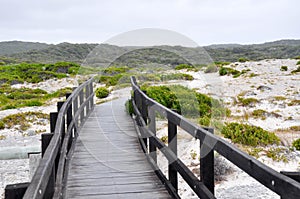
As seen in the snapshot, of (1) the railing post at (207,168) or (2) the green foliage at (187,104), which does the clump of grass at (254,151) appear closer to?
(2) the green foliage at (187,104)

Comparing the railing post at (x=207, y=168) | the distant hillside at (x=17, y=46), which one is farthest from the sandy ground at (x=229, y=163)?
the distant hillside at (x=17, y=46)

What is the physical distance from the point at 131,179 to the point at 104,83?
2494 cm

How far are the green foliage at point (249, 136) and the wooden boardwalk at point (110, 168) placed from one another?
2.56 m

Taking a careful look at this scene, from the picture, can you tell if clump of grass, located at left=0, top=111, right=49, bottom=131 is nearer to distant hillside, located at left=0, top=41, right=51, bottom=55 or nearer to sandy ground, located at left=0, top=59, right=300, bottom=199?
sandy ground, located at left=0, top=59, right=300, bottom=199

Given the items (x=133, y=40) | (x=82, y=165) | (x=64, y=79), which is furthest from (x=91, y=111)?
(x=64, y=79)

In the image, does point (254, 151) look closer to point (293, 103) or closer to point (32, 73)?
point (293, 103)

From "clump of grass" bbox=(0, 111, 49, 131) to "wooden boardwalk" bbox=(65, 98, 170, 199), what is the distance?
5576 millimetres

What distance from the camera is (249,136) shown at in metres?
8.58

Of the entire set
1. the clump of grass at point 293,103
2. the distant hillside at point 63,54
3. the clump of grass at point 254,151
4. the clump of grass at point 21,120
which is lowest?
the clump of grass at point 21,120

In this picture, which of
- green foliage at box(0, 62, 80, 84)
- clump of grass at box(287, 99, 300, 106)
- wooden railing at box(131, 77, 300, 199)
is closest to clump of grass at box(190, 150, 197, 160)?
wooden railing at box(131, 77, 300, 199)

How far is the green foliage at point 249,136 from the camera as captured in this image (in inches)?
330

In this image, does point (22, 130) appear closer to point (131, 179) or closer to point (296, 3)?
point (131, 179)

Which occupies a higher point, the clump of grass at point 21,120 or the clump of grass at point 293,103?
the clump of grass at point 293,103

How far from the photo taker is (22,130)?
12430mm
